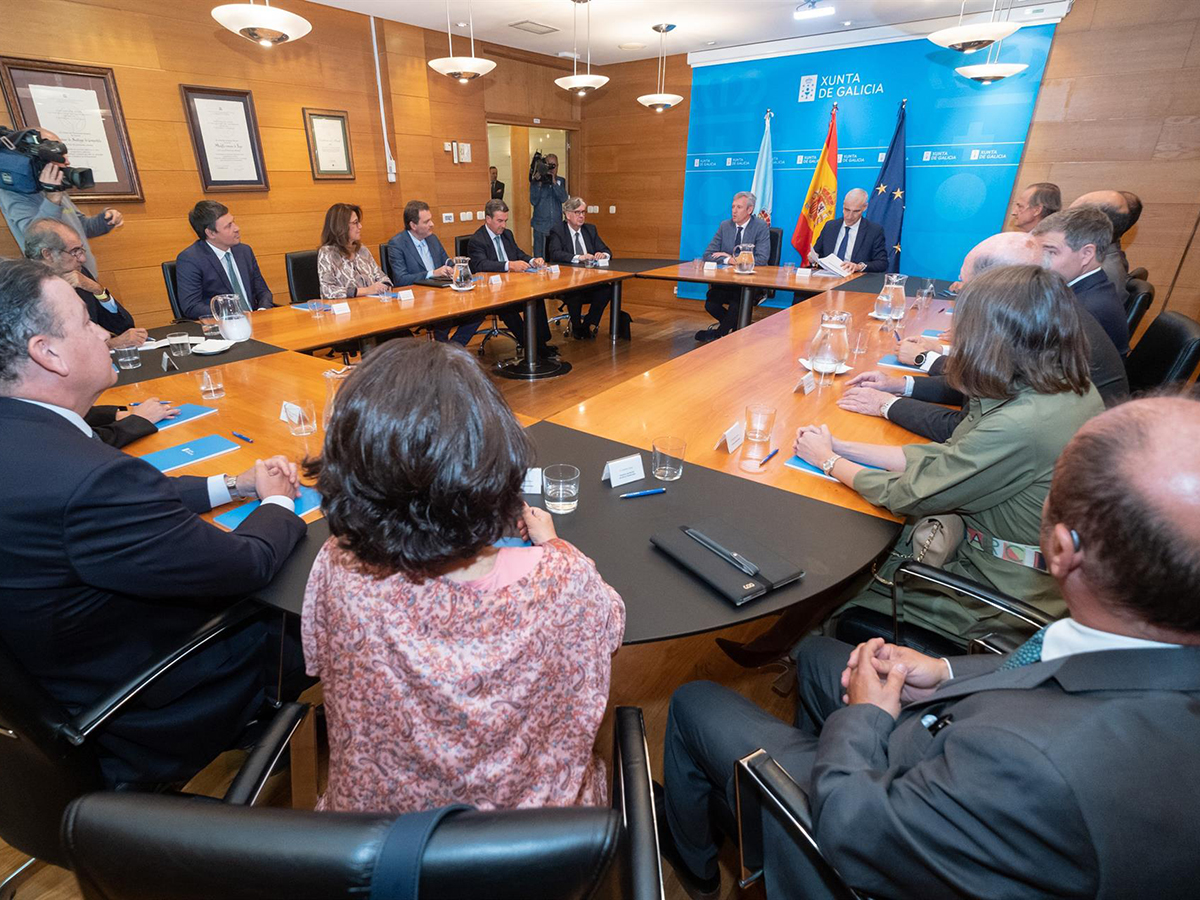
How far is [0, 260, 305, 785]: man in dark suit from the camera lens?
994mm

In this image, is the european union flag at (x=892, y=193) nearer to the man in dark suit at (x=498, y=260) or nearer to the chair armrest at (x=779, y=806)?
the man in dark suit at (x=498, y=260)

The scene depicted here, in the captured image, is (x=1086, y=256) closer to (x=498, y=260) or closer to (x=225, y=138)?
(x=498, y=260)

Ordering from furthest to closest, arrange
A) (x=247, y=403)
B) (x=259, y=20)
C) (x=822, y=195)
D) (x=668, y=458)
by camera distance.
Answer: (x=822, y=195) < (x=259, y=20) < (x=247, y=403) < (x=668, y=458)

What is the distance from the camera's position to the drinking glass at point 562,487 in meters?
1.43

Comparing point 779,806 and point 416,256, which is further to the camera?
point 416,256

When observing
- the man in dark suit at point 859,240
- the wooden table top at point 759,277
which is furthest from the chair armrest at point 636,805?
the man in dark suit at point 859,240

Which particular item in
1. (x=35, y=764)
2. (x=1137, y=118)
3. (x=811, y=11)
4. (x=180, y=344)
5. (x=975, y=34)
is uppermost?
(x=811, y=11)

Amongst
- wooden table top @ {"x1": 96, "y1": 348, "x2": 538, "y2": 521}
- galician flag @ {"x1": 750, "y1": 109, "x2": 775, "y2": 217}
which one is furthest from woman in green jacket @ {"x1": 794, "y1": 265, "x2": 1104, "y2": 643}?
galician flag @ {"x1": 750, "y1": 109, "x2": 775, "y2": 217}

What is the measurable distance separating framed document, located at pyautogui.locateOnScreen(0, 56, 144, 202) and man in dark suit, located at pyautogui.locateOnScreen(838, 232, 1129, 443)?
514 cm

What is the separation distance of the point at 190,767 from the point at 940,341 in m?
3.22

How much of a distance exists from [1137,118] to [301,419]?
676 centimetres

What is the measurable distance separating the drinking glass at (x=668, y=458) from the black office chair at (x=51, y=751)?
99 centimetres

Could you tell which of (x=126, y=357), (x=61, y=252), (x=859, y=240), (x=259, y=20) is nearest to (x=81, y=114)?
(x=259, y=20)

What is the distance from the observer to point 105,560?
3.38 feet
